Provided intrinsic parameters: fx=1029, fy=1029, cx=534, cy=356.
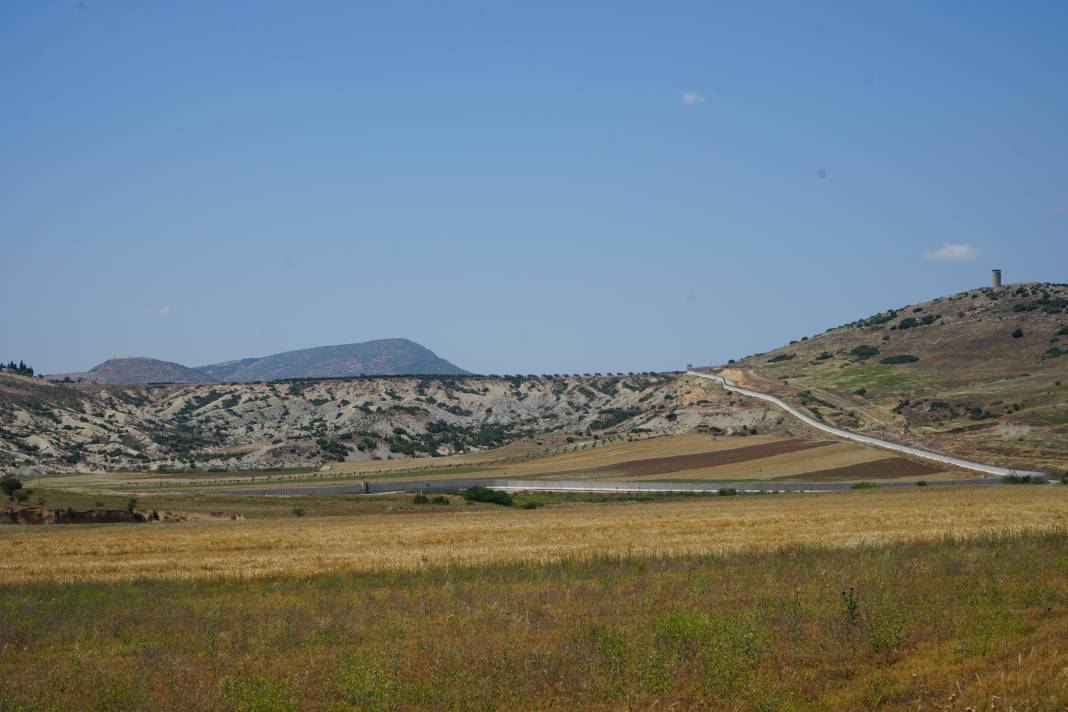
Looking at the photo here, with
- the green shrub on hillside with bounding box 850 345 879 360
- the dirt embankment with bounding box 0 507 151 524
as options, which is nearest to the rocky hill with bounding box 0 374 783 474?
the green shrub on hillside with bounding box 850 345 879 360

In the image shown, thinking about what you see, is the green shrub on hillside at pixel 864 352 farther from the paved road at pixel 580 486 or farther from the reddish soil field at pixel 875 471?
the paved road at pixel 580 486

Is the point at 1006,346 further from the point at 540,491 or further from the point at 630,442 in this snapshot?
the point at 540,491

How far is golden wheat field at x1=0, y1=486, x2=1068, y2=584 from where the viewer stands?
31.9 metres

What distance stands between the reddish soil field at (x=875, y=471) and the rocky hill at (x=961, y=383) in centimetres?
680

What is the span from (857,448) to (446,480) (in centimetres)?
4156

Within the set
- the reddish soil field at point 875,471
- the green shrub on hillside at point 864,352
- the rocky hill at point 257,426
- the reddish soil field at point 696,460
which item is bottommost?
the reddish soil field at point 875,471

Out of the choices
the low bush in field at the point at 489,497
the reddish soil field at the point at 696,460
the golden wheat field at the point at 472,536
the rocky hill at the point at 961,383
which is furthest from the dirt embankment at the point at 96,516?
the rocky hill at the point at 961,383

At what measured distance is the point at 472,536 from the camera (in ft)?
132

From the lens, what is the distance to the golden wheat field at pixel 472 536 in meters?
31.9

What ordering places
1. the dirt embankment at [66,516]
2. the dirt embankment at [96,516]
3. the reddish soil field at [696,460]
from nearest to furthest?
the dirt embankment at [66,516] < the dirt embankment at [96,516] < the reddish soil field at [696,460]

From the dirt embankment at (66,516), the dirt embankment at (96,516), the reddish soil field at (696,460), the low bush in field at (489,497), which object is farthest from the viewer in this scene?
the reddish soil field at (696,460)

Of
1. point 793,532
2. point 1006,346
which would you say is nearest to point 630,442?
point 1006,346

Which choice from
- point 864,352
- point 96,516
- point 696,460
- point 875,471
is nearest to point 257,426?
point 696,460

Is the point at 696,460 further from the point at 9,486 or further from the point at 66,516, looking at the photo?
the point at 9,486
